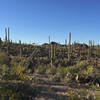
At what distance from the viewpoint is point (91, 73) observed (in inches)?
251

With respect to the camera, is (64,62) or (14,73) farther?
(64,62)

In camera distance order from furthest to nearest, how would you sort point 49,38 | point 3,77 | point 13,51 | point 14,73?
1. point 13,51
2. point 49,38
3. point 14,73
4. point 3,77

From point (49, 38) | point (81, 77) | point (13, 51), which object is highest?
point (49, 38)

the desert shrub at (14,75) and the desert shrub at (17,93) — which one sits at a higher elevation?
the desert shrub at (14,75)

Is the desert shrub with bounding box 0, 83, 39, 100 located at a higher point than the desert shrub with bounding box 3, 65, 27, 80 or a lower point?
lower

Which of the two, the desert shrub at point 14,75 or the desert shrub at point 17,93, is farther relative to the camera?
the desert shrub at point 14,75

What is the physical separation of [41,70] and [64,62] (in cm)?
493

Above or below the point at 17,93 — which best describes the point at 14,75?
above

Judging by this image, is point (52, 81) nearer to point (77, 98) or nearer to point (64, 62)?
point (77, 98)

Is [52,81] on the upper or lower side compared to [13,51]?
lower

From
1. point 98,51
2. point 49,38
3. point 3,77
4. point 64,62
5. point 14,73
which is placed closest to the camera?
point 3,77

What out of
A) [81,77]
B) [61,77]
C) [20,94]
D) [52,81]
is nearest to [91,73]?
[81,77]

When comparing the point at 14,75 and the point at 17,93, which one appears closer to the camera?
the point at 17,93

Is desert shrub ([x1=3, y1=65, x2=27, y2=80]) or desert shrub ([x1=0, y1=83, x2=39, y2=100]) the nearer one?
desert shrub ([x1=0, y1=83, x2=39, y2=100])
